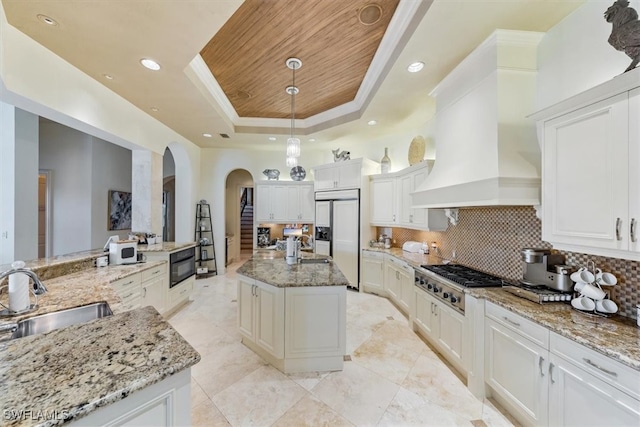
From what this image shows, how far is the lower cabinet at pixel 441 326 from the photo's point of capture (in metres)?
2.32

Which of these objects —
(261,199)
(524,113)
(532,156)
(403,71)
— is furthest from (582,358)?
(261,199)

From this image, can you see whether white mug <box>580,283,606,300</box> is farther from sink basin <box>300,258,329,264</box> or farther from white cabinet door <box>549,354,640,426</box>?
sink basin <box>300,258,329,264</box>

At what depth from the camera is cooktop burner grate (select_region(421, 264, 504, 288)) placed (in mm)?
2297

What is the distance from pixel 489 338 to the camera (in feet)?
6.58

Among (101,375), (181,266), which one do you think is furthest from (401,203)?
(101,375)

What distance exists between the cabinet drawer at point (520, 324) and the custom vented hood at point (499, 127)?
832mm

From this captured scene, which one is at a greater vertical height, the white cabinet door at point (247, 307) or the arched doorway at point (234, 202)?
the arched doorway at point (234, 202)

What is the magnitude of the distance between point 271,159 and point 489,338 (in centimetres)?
534

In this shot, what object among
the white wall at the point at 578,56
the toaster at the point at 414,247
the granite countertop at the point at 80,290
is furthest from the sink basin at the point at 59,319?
the toaster at the point at 414,247

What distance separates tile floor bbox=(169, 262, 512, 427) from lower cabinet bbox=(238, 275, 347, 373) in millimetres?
118

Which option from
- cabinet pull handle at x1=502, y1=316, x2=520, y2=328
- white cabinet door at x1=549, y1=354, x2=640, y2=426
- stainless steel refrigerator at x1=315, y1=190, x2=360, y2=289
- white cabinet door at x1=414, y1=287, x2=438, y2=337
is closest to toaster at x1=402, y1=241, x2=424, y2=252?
stainless steel refrigerator at x1=315, y1=190, x2=360, y2=289

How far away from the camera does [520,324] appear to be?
5.73 ft

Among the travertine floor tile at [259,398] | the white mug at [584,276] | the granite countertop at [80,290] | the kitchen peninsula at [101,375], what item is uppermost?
the white mug at [584,276]

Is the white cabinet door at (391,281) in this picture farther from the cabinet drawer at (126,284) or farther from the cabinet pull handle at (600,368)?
the cabinet drawer at (126,284)
